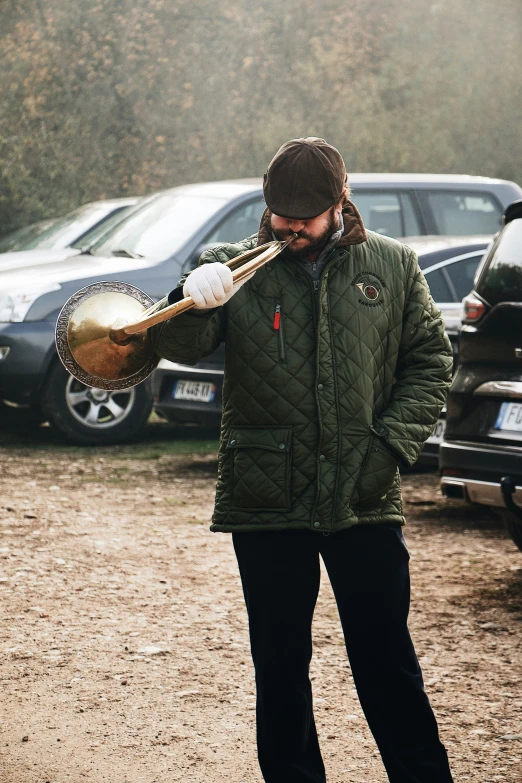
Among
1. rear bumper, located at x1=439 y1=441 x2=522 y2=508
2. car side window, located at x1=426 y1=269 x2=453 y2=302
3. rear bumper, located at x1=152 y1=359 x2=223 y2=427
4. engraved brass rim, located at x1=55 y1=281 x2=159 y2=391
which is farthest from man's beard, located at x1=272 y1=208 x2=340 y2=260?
rear bumper, located at x1=152 y1=359 x2=223 y2=427

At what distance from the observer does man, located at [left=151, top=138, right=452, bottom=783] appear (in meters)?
2.97

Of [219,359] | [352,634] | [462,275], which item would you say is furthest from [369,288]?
[219,359]

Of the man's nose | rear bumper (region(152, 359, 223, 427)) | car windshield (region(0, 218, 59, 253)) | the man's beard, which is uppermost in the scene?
the man's nose

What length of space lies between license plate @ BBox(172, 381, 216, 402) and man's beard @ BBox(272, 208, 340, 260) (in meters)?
5.71

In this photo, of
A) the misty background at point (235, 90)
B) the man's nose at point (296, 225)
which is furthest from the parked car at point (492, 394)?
the misty background at point (235, 90)

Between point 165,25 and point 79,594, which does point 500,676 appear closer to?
point 79,594

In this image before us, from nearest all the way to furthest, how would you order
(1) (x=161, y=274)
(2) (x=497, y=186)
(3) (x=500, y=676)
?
(3) (x=500, y=676)
(1) (x=161, y=274)
(2) (x=497, y=186)

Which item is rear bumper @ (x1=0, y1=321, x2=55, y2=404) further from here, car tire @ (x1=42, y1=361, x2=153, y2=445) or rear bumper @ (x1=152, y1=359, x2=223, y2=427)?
rear bumper @ (x1=152, y1=359, x2=223, y2=427)

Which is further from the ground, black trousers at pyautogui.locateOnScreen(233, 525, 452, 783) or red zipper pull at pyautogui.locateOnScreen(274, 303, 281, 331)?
red zipper pull at pyautogui.locateOnScreen(274, 303, 281, 331)

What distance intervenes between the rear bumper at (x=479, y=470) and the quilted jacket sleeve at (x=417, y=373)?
6.99 feet

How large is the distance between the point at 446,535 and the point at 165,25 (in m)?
19.7

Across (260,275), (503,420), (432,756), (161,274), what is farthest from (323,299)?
(161,274)

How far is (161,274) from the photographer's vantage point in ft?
29.7

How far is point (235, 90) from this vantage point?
978 inches
